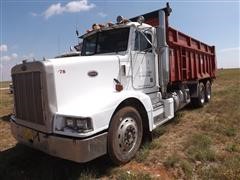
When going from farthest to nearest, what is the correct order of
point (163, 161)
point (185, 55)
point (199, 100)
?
1. point (199, 100)
2. point (185, 55)
3. point (163, 161)

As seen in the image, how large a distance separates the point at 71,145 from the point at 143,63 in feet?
9.49

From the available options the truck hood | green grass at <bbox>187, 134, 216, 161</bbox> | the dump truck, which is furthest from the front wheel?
green grass at <bbox>187, 134, 216, 161</bbox>

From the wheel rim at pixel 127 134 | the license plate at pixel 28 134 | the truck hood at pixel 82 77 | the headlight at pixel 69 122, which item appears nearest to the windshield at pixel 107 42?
the truck hood at pixel 82 77

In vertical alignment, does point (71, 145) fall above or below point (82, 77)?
below

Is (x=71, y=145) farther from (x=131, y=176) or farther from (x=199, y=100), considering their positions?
(x=199, y=100)

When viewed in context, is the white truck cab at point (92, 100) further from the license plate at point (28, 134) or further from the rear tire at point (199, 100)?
the rear tire at point (199, 100)

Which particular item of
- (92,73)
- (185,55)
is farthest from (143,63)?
(185,55)

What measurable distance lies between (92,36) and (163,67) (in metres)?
1.93

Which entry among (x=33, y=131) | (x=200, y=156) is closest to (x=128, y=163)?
(x=200, y=156)

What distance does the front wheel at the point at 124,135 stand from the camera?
438 cm

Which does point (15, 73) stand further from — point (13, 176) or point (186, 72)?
point (186, 72)

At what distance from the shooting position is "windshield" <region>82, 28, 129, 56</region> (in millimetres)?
5676

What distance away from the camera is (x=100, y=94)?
4.71 metres

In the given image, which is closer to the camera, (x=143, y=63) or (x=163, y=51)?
(x=143, y=63)
